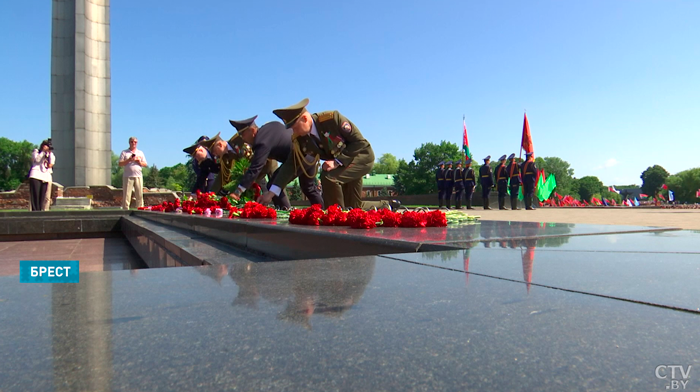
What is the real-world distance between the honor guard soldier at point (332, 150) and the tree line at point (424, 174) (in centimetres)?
3013

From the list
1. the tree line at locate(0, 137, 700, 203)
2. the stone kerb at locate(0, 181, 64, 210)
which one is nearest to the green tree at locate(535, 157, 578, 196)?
the tree line at locate(0, 137, 700, 203)

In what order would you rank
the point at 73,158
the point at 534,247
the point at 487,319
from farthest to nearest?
1. the point at 73,158
2. the point at 534,247
3. the point at 487,319

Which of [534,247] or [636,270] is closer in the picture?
[636,270]

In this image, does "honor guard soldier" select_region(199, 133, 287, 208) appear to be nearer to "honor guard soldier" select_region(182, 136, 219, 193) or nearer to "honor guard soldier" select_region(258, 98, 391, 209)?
"honor guard soldier" select_region(182, 136, 219, 193)

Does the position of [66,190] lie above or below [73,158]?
below

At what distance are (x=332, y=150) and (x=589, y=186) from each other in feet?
330

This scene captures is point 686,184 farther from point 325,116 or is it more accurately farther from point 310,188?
point 325,116

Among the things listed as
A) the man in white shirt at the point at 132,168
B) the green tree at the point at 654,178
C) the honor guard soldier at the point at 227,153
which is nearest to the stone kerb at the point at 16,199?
the man in white shirt at the point at 132,168

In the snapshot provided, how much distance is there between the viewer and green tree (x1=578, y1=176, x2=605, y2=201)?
9300cm

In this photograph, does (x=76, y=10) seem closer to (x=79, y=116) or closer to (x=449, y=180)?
(x=79, y=116)

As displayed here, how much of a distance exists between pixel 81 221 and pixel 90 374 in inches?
348

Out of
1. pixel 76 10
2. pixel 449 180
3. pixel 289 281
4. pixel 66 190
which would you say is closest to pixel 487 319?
pixel 289 281

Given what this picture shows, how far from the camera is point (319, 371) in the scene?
777 millimetres

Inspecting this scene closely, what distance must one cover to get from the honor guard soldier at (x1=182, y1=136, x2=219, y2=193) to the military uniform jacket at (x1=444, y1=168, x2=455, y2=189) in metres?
13.1
